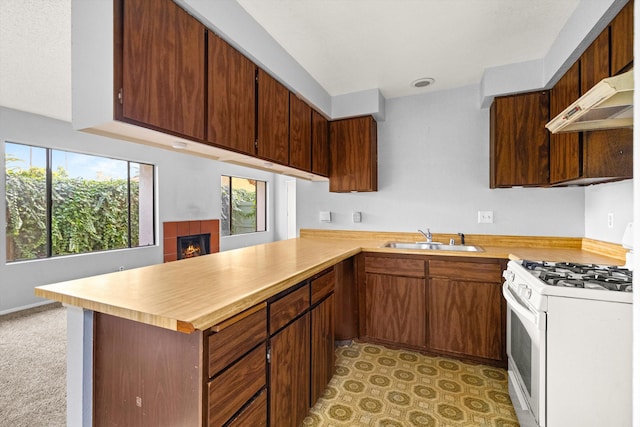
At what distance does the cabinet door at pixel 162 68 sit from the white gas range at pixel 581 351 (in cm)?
191

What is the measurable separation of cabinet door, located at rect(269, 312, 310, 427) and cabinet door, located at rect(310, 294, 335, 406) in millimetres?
81

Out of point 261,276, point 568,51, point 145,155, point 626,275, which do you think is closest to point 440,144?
point 568,51

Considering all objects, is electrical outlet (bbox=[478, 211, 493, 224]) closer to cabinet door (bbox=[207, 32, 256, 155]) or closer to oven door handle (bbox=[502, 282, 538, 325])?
oven door handle (bbox=[502, 282, 538, 325])

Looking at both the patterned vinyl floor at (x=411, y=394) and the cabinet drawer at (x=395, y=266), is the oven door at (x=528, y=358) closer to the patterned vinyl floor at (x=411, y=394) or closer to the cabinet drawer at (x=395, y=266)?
the patterned vinyl floor at (x=411, y=394)

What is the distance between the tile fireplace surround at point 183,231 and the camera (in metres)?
4.96

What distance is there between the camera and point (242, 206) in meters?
6.79

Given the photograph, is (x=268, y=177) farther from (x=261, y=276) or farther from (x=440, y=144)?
(x=261, y=276)

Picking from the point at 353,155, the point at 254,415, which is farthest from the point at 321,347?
the point at 353,155

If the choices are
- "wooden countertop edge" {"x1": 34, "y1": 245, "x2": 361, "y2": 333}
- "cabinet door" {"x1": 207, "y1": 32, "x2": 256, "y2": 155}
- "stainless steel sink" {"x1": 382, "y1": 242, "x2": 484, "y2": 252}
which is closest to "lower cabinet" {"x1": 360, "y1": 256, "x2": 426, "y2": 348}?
"stainless steel sink" {"x1": 382, "y1": 242, "x2": 484, "y2": 252}

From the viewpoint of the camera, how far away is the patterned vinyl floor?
5.48 feet

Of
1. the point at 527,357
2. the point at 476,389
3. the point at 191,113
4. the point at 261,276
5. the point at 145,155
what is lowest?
the point at 476,389

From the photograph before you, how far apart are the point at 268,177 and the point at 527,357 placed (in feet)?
21.6

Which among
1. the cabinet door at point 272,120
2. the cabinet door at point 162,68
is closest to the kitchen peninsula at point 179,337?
the cabinet door at point 162,68

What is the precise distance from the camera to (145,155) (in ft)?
15.5
